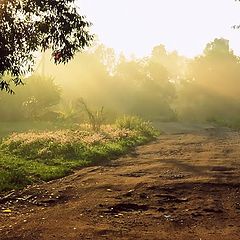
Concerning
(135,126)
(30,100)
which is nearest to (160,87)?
(30,100)

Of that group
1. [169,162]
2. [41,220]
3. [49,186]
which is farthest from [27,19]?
[169,162]

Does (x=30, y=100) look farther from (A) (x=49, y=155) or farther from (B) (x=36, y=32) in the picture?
(B) (x=36, y=32)

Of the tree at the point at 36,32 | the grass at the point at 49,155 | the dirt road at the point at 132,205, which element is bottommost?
the dirt road at the point at 132,205

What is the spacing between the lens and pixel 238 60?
2788 inches

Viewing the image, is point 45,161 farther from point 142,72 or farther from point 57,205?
point 142,72

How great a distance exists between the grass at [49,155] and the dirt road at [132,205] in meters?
0.90

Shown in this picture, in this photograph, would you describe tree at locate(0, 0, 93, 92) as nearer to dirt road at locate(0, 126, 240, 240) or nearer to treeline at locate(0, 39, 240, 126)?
dirt road at locate(0, 126, 240, 240)

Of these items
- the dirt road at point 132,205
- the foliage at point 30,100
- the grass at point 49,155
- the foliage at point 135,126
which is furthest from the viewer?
the foliage at point 30,100

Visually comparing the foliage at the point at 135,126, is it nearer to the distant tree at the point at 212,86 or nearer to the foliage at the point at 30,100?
the foliage at the point at 30,100

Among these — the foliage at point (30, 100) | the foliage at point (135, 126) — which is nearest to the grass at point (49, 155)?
the foliage at point (135, 126)

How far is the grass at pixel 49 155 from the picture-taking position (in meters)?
12.1

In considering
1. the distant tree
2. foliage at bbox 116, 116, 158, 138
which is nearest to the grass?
foliage at bbox 116, 116, 158, 138

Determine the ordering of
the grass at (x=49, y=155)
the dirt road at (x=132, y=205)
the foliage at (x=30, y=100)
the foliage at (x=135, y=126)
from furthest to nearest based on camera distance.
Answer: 1. the foliage at (x=30, y=100)
2. the foliage at (x=135, y=126)
3. the grass at (x=49, y=155)
4. the dirt road at (x=132, y=205)

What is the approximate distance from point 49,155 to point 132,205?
27.9 ft
